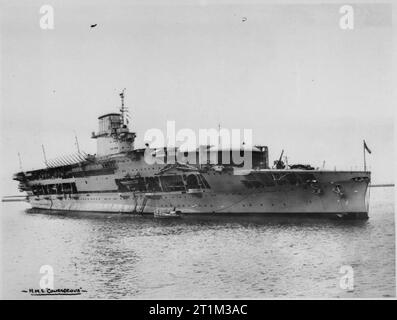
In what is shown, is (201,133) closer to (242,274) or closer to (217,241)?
(217,241)

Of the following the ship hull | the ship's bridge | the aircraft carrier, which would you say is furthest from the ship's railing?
the ship hull

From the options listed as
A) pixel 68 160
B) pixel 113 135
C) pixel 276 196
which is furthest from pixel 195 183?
pixel 68 160

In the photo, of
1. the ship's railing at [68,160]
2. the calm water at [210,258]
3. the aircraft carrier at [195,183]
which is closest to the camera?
the calm water at [210,258]

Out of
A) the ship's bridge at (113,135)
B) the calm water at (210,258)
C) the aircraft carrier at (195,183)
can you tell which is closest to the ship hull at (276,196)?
the aircraft carrier at (195,183)

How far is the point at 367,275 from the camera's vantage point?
1417 centimetres

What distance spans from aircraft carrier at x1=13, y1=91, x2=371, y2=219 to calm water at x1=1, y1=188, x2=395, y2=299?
45.6 inches

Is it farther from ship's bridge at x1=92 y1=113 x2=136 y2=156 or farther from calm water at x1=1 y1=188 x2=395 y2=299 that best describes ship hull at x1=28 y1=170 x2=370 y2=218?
ship's bridge at x1=92 y1=113 x2=136 y2=156

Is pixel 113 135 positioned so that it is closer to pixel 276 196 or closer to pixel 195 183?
pixel 195 183

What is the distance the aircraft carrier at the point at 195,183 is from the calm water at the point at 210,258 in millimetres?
1158

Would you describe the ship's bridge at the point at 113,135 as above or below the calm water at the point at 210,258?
above

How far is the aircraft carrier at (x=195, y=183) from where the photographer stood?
78.5 ft

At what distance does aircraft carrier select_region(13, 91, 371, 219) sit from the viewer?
23.9 m

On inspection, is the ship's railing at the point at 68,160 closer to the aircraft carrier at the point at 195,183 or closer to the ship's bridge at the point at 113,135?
the aircraft carrier at the point at 195,183
